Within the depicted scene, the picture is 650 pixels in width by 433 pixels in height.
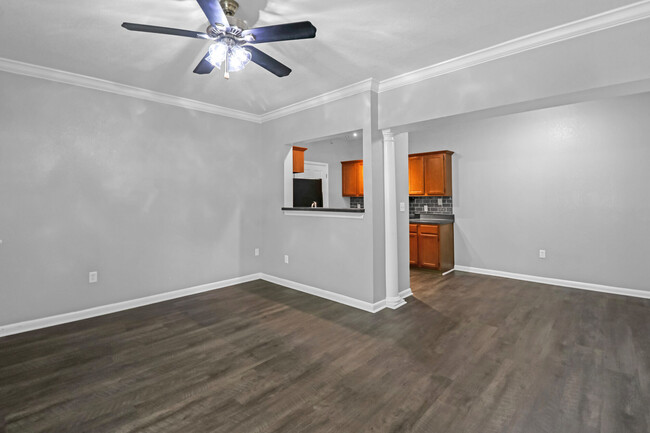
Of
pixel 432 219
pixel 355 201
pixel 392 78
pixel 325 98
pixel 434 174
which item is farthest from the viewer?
pixel 355 201

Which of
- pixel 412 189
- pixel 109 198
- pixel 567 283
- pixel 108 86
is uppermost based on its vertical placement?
pixel 108 86

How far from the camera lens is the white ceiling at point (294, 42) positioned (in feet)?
7.16

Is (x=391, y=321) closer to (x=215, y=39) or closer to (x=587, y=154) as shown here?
(x=215, y=39)

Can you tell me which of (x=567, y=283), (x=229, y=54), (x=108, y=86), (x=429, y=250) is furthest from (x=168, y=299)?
(x=567, y=283)

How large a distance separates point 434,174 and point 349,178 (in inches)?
86.8

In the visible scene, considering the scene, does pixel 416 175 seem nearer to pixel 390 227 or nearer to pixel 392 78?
pixel 390 227

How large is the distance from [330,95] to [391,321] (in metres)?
2.76

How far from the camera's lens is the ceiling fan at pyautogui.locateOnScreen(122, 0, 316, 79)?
6.12 ft

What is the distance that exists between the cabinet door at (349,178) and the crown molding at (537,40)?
396 cm

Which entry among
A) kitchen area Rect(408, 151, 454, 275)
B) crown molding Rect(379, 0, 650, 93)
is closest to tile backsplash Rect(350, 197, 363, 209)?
kitchen area Rect(408, 151, 454, 275)

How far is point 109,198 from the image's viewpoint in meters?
3.66

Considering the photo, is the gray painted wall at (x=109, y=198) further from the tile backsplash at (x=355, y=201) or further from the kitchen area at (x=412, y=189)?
the tile backsplash at (x=355, y=201)

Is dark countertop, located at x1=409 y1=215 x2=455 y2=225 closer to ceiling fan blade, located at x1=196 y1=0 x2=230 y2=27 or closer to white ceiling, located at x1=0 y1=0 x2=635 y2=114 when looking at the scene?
white ceiling, located at x1=0 y1=0 x2=635 y2=114

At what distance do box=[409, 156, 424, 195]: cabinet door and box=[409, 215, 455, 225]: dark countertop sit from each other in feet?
1.63
